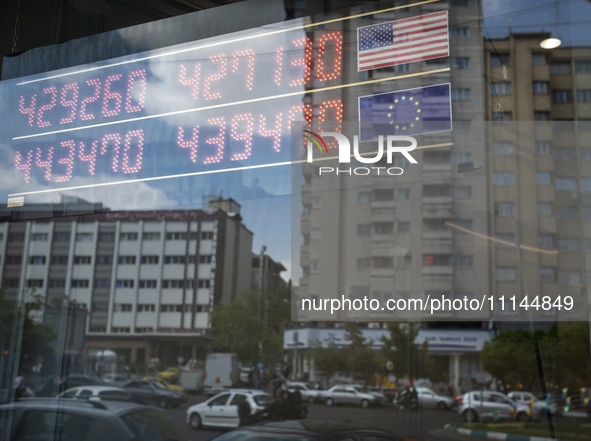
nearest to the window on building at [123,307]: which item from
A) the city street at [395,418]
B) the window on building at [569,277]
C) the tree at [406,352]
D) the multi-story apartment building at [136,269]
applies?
the multi-story apartment building at [136,269]

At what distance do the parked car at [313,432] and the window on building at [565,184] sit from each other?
1212 mm

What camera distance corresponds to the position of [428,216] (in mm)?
2654

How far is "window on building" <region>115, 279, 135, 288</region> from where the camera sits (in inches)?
124

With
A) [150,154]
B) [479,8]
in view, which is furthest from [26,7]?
[479,8]

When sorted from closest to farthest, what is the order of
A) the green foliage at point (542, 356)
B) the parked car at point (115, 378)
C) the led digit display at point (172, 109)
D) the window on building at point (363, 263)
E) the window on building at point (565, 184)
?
the green foliage at point (542, 356)
the window on building at point (565, 184)
the window on building at point (363, 263)
the led digit display at point (172, 109)
the parked car at point (115, 378)

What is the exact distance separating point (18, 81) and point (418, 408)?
276 centimetres

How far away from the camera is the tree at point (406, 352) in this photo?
2.54 meters

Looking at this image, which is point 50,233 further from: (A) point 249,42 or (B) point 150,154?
(A) point 249,42

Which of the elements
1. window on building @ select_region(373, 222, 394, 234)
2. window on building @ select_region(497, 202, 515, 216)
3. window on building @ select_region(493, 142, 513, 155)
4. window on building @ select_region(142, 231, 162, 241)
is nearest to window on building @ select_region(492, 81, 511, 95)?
window on building @ select_region(493, 142, 513, 155)

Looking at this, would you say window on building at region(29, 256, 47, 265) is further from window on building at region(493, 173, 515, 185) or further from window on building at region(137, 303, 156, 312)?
window on building at region(493, 173, 515, 185)

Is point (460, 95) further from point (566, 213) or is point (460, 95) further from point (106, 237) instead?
point (106, 237)

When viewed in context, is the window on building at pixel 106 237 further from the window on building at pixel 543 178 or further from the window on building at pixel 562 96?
the window on building at pixel 562 96

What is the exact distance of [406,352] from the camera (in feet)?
8.45

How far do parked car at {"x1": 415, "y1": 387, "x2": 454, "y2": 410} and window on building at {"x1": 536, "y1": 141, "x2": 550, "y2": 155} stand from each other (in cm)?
107
